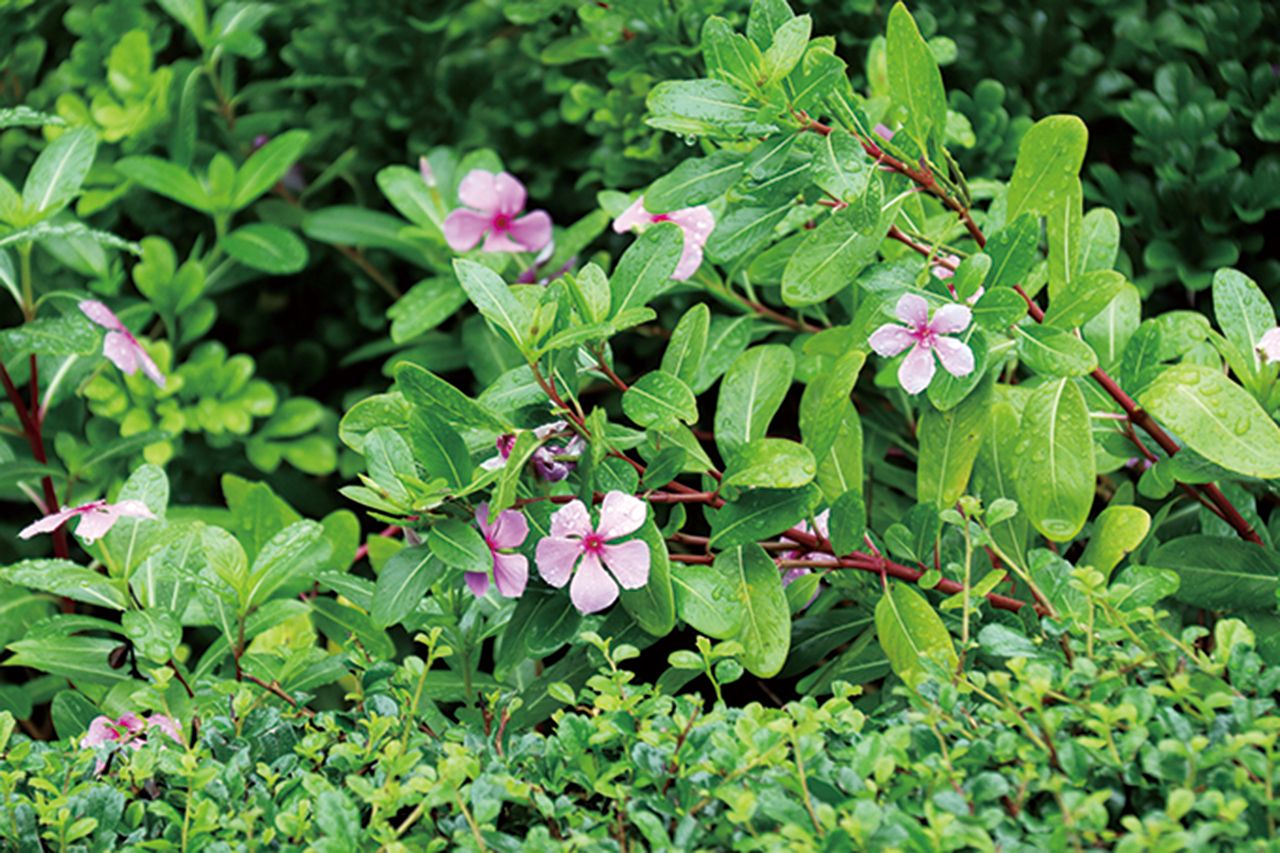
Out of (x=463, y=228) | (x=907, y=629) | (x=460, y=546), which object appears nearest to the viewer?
(x=460, y=546)

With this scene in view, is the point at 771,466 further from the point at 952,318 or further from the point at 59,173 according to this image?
the point at 59,173

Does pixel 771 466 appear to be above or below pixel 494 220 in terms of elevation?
above

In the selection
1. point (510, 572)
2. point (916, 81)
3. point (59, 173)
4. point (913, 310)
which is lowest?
point (510, 572)

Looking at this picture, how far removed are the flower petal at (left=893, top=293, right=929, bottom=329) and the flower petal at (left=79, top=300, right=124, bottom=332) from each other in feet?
4.69

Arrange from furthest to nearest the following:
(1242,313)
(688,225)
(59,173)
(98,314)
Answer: (98,314) → (59,173) → (688,225) → (1242,313)

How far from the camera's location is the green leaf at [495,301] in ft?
4.33

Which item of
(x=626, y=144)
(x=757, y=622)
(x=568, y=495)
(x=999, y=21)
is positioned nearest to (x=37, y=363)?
(x=626, y=144)

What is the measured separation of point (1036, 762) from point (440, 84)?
2.12 metres

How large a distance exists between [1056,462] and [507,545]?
612 millimetres

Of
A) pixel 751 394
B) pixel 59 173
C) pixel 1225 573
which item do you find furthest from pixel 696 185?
pixel 59 173

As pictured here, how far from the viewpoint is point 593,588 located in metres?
1.33

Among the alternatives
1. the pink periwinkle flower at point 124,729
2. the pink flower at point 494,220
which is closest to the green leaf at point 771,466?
the pink periwinkle flower at point 124,729

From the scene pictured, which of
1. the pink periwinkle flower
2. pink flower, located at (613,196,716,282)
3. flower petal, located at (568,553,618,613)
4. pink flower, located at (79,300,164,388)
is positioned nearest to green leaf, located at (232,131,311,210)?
pink flower, located at (79,300,164,388)

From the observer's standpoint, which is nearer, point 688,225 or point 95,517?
point 95,517
